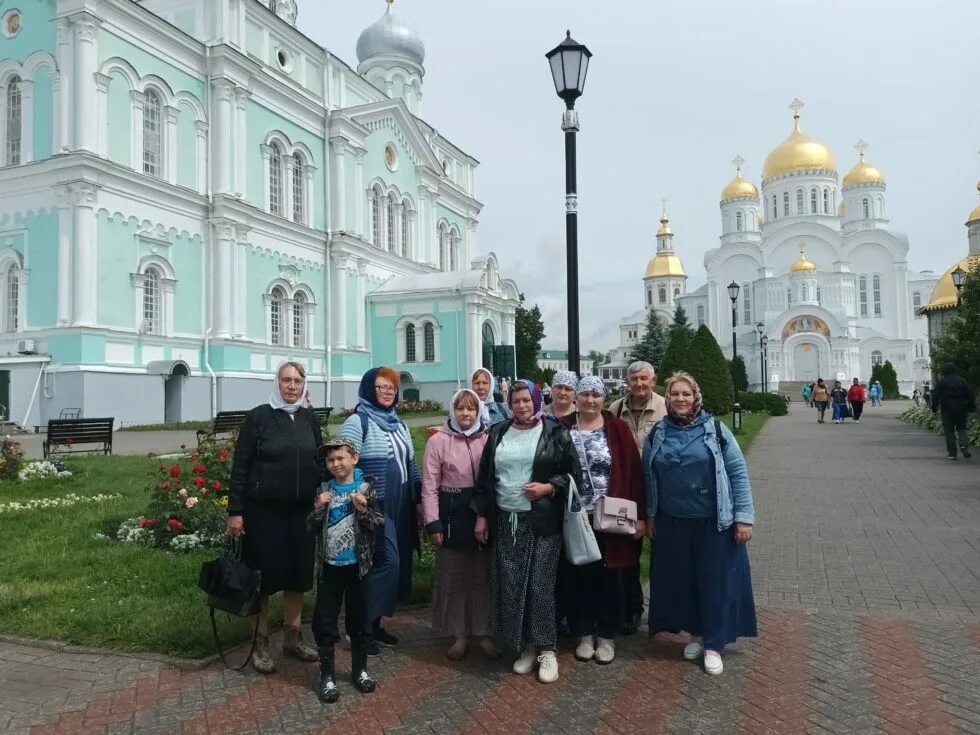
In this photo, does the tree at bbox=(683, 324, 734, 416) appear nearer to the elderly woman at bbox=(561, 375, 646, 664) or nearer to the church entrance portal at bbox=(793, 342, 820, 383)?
the elderly woman at bbox=(561, 375, 646, 664)

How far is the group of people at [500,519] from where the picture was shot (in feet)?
15.4

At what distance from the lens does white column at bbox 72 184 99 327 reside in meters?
22.1

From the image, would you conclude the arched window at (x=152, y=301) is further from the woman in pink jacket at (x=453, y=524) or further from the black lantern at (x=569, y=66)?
the woman in pink jacket at (x=453, y=524)

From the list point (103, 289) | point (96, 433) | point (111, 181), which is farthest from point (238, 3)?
point (96, 433)

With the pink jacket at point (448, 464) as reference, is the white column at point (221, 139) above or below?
above

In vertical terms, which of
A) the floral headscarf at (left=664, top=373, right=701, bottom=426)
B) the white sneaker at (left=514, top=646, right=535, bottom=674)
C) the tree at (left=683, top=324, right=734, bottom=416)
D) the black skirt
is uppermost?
the tree at (left=683, top=324, right=734, bottom=416)

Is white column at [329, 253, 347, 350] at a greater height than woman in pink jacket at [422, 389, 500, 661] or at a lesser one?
greater

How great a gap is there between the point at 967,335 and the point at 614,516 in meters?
16.1

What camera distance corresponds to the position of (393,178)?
37.2 meters

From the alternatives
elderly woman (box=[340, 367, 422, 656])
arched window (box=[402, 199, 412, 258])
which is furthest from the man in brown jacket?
arched window (box=[402, 199, 412, 258])

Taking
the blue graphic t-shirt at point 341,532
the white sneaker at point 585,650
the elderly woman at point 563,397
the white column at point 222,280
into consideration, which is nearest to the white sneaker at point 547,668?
the white sneaker at point 585,650

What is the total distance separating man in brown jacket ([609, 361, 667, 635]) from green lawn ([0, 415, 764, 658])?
1738 mm

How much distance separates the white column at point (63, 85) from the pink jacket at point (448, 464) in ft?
71.1

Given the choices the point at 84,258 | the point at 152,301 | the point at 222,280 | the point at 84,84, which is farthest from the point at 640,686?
the point at 222,280
